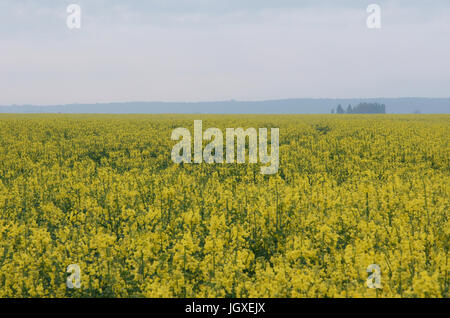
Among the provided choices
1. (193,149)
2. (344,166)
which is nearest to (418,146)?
(344,166)

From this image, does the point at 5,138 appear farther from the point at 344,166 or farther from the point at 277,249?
the point at 277,249

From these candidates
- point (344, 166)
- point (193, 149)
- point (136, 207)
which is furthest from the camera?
point (193, 149)

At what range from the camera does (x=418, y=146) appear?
21516 millimetres

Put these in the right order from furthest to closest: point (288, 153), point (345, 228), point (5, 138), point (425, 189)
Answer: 1. point (5, 138)
2. point (288, 153)
3. point (425, 189)
4. point (345, 228)

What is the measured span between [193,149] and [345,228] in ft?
51.4

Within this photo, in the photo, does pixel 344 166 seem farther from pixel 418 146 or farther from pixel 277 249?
pixel 277 249

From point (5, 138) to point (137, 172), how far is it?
14411 millimetres

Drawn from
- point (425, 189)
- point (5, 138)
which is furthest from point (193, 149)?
point (425, 189)
